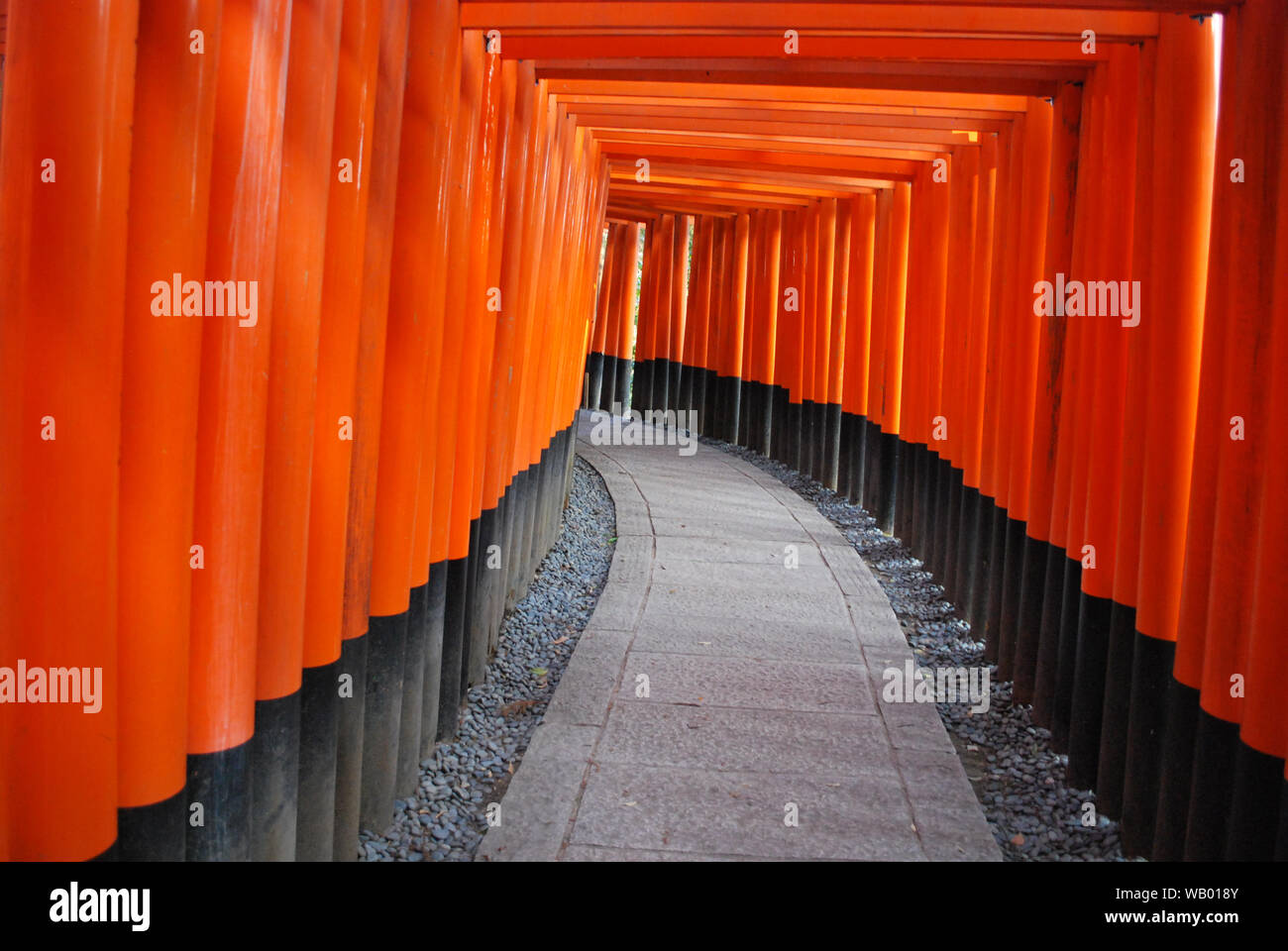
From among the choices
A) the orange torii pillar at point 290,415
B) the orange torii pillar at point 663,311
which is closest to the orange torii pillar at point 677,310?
the orange torii pillar at point 663,311

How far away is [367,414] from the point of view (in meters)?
3.97

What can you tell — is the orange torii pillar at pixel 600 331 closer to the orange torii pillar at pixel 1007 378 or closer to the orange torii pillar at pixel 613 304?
the orange torii pillar at pixel 613 304

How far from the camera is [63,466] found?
7.32 feet

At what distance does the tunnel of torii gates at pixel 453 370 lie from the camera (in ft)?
7.41

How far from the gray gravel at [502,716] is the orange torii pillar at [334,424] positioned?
0.72 meters

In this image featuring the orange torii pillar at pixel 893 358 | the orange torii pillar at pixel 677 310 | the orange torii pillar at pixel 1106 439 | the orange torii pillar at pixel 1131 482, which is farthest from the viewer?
the orange torii pillar at pixel 677 310

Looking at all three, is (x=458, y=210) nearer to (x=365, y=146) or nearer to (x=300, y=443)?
(x=365, y=146)

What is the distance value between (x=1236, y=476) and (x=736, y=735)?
2798 mm

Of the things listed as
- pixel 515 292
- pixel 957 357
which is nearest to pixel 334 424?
pixel 515 292

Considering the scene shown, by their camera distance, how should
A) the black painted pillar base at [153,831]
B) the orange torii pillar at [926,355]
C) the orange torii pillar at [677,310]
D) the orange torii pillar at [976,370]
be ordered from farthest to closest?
the orange torii pillar at [677,310]
the orange torii pillar at [926,355]
the orange torii pillar at [976,370]
the black painted pillar base at [153,831]

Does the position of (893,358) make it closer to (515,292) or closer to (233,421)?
(515,292)

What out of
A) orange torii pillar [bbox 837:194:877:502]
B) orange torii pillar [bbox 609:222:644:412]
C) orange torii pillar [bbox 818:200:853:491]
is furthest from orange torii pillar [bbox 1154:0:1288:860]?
orange torii pillar [bbox 609:222:644:412]

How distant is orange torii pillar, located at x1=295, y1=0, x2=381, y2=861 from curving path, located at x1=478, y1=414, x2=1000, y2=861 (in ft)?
2.95

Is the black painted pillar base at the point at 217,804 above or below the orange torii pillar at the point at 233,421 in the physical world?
below
